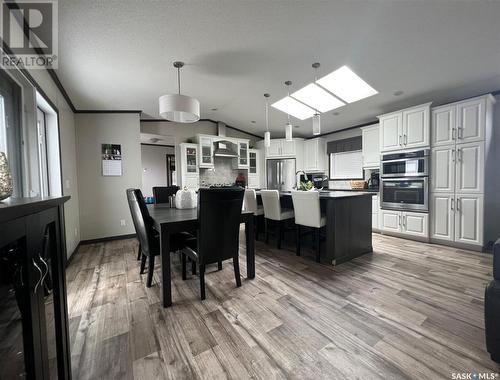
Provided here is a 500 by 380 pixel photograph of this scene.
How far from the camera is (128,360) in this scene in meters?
1.26

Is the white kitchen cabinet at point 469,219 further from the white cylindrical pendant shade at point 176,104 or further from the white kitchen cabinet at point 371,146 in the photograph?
the white cylindrical pendant shade at point 176,104

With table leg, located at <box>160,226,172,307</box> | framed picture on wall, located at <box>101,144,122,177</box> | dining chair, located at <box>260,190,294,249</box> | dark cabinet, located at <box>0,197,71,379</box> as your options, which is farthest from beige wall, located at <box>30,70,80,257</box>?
dining chair, located at <box>260,190,294,249</box>

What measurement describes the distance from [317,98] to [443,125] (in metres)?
1.98

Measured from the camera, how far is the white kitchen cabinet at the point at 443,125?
318 centimetres

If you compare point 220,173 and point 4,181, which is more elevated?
point 220,173

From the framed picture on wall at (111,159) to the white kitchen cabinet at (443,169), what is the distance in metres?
5.37

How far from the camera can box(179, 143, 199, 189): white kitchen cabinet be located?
15.4 ft

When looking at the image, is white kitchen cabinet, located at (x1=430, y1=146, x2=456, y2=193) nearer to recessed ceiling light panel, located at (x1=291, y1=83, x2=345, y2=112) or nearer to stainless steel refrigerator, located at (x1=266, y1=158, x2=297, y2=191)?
recessed ceiling light panel, located at (x1=291, y1=83, x2=345, y2=112)

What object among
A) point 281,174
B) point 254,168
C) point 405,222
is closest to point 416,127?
point 405,222

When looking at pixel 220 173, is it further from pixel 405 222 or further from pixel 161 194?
pixel 405 222

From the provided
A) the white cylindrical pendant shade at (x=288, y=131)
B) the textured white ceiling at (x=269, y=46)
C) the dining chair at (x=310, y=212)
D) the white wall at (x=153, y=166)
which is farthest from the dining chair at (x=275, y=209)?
the white wall at (x=153, y=166)

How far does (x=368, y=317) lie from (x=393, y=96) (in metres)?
3.38

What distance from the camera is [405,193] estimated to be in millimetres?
3670

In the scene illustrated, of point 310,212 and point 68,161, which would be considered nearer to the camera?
point 310,212
